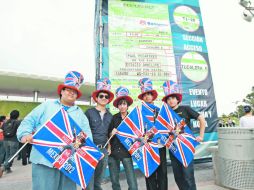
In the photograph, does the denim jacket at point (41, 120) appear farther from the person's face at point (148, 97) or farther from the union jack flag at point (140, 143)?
the person's face at point (148, 97)

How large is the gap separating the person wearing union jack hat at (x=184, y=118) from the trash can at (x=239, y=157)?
2.92 ft

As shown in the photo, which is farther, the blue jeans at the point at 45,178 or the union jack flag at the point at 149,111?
the union jack flag at the point at 149,111

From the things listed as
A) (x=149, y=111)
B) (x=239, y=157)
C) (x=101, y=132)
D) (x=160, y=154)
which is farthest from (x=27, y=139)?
(x=239, y=157)

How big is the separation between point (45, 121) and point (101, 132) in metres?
0.75

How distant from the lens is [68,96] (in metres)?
1.77

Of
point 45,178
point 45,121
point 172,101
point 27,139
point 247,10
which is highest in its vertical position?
point 247,10

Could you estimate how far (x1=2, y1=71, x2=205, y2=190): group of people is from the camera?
154 cm

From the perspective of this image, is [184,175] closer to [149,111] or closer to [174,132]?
[174,132]

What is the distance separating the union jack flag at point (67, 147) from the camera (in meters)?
1.53

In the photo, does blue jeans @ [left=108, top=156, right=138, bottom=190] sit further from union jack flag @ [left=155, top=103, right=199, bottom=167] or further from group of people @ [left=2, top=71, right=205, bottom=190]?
union jack flag @ [left=155, top=103, right=199, bottom=167]

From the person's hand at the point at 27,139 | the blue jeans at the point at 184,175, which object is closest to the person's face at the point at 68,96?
the person's hand at the point at 27,139

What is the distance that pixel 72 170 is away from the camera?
5.24 feet

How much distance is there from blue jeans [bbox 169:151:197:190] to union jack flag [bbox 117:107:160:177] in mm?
288

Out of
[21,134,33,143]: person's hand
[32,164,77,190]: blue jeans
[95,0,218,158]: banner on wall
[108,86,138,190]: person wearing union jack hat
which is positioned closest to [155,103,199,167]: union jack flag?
[108,86,138,190]: person wearing union jack hat
